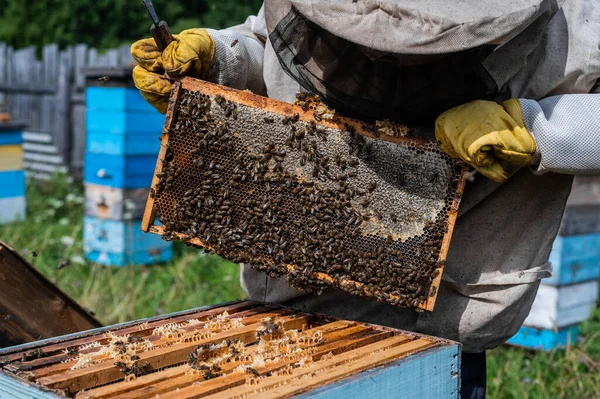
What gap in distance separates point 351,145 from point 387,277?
1.83 ft

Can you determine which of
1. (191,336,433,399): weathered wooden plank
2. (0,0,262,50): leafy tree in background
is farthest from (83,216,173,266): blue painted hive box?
(0,0,262,50): leafy tree in background

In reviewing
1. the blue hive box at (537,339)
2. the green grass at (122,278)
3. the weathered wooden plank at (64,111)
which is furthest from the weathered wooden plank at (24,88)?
the blue hive box at (537,339)

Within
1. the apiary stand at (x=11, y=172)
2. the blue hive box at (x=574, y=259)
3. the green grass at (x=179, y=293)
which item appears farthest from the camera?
the apiary stand at (x=11, y=172)

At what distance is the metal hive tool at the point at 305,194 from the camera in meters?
2.86

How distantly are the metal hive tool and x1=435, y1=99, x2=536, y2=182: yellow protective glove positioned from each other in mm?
151

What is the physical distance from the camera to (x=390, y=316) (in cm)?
326

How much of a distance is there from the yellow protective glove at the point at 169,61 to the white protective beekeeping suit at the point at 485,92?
9cm

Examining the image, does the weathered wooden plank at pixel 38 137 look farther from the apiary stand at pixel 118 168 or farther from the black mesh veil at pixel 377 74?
the black mesh veil at pixel 377 74

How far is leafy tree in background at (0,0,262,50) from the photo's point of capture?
18984 mm

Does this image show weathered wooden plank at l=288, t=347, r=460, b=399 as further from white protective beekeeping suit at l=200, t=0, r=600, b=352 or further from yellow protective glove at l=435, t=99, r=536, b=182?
yellow protective glove at l=435, t=99, r=536, b=182

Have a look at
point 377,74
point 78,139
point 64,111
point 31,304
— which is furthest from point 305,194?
point 64,111

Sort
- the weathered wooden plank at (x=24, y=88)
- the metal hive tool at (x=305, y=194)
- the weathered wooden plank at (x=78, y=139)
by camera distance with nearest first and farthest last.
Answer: the metal hive tool at (x=305, y=194) → the weathered wooden plank at (x=78, y=139) → the weathered wooden plank at (x=24, y=88)

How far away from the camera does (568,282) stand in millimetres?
6086

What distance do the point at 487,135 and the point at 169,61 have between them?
137cm
